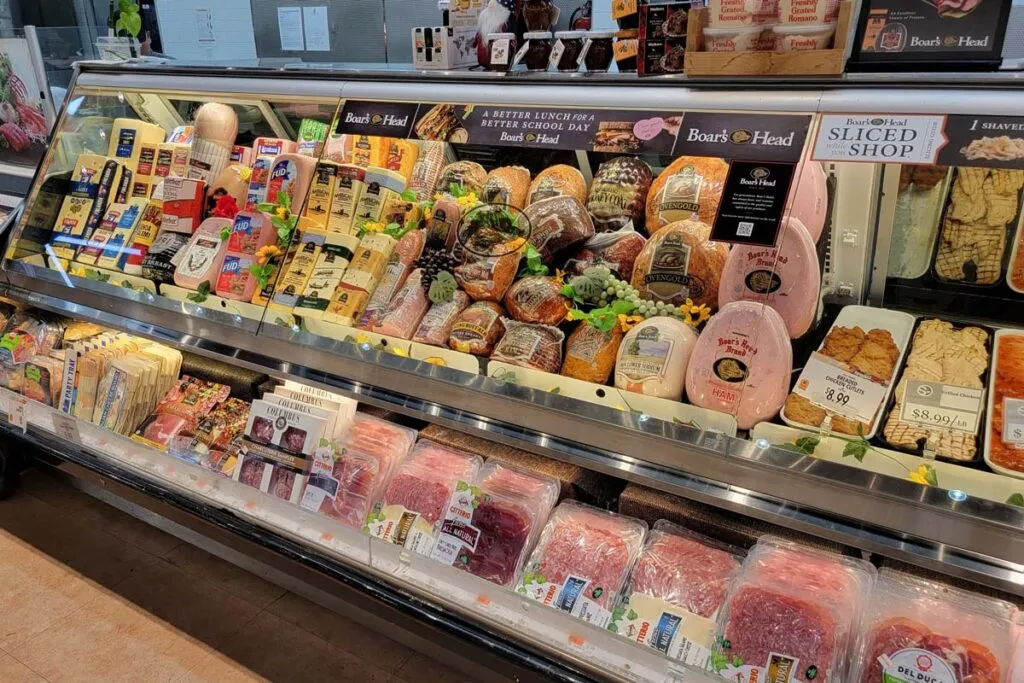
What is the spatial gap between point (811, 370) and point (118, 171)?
106 inches

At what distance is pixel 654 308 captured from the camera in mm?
1894

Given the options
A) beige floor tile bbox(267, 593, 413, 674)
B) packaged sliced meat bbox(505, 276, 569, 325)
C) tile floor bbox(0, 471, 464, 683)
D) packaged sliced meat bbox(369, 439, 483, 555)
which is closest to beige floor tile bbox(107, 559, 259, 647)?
tile floor bbox(0, 471, 464, 683)

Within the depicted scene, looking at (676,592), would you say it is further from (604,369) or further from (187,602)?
(187,602)

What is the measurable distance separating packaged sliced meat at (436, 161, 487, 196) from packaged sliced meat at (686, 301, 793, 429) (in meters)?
1.07

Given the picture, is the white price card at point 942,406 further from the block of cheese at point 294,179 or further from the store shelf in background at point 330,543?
the block of cheese at point 294,179

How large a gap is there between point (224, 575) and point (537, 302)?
1.66m

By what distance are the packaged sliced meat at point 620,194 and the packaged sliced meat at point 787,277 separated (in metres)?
0.51

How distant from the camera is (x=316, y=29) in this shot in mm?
5203

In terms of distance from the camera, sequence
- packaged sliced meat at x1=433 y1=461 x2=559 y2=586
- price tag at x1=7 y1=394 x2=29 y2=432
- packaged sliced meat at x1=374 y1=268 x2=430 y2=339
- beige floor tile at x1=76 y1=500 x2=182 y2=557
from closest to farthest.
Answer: packaged sliced meat at x1=433 y1=461 x2=559 y2=586 → packaged sliced meat at x1=374 y1=268 x2=430 y2=339 → price tag at x1=7 y1=394 x2=29 y2=432 → beige floor tile at x1=76 y1=500 x2=182 y2=557

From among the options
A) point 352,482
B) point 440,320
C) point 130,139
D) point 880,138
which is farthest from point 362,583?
point 130,139

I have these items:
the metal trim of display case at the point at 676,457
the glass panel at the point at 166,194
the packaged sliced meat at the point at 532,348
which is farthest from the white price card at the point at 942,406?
the glass panel at the point at 166,194

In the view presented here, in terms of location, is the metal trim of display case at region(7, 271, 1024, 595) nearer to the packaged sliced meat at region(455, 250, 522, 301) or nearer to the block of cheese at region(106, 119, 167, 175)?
the packaged sliced meat at region(455, 250, 522, 301)

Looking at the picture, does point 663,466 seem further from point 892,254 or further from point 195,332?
point 195,332

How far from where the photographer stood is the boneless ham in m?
1.73
